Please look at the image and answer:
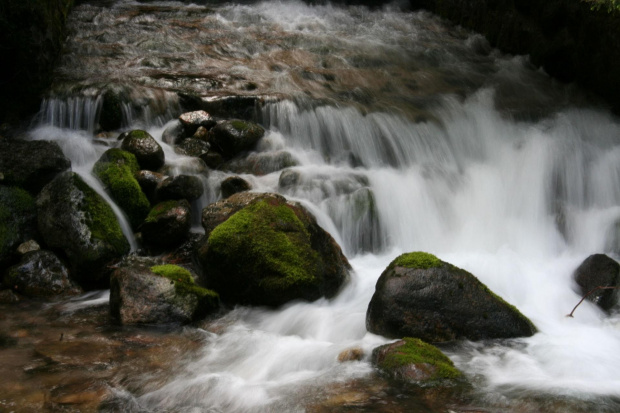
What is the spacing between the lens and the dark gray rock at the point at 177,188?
7840 mm

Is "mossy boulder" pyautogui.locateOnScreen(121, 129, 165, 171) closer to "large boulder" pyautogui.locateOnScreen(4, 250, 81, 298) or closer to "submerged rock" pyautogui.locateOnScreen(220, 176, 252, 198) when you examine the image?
"submerged rock" pyautogui.locateOnScreen(220, 176, 252, 198)

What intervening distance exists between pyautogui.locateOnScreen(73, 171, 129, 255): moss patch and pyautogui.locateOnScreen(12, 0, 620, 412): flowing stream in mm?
1465

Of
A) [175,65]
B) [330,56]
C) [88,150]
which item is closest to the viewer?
[88,150]

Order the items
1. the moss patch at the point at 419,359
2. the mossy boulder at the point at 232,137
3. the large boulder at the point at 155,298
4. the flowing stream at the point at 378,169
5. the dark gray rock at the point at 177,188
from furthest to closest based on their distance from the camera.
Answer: the mossy boulder at the point at 232,137 → the dark gray rock at the point at 177,188 → the large boulder at the point at 155,298 → the flowing stream at the point at 378,169 → the moss patch at the point at 419,359

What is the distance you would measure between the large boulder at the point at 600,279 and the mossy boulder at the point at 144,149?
21.5ft

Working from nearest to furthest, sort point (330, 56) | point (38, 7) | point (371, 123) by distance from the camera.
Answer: point (38, 7), point (371, 123), point (330, 56)

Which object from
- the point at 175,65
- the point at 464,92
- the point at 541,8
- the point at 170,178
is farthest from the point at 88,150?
the point at 541,8

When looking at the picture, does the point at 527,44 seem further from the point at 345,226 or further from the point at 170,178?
the point at 170,178

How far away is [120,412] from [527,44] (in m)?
14.3

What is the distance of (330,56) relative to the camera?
1438 centimetres

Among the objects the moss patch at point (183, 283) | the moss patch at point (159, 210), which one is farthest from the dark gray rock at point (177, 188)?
the moss patch at point (183, 283)

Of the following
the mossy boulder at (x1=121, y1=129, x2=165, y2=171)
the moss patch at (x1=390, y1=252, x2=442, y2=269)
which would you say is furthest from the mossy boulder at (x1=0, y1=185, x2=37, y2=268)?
the moss patch at (x1=390, y1=252, x2=442, y2=269)

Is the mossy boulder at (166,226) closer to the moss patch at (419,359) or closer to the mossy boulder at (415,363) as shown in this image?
the mossy boulder at (415,363)

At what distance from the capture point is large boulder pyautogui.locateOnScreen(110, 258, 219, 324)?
5.60m
